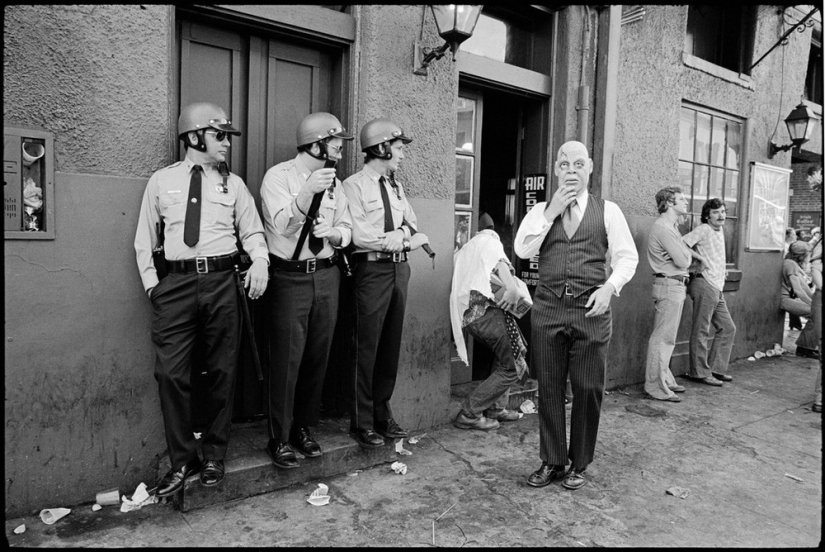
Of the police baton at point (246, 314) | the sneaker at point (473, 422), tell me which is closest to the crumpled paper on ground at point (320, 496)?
the police baton at point (246, 314)

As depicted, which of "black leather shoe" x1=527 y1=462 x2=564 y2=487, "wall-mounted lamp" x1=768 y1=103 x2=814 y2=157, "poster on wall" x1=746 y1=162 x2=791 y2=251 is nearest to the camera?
"black leather shoe" x1=527 y1=462 x2=564 y2=487

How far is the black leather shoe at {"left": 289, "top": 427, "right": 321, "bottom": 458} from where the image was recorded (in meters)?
3.76

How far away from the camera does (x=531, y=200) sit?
19.0ft

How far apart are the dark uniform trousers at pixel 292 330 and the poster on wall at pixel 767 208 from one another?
266 inches

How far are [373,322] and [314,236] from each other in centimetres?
74

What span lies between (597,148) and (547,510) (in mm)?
3689

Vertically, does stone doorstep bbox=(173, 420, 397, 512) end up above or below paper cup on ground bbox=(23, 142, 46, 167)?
below

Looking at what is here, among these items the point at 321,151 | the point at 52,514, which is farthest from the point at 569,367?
the point at 52,514

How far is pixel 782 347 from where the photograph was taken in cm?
891

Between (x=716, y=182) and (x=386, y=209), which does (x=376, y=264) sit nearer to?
(x=386, y=209)

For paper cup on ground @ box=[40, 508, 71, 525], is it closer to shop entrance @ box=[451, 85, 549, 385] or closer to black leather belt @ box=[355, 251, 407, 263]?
black leather belt @ box=[355, 251, 407, 263]

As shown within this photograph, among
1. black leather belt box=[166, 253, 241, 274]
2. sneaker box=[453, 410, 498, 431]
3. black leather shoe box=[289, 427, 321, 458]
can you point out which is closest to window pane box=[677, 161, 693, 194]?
sneaker box=[453, 410, 498, 431]

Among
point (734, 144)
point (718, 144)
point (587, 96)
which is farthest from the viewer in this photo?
point (734, 144)

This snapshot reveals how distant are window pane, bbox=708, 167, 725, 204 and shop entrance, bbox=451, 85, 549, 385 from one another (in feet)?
9.88
